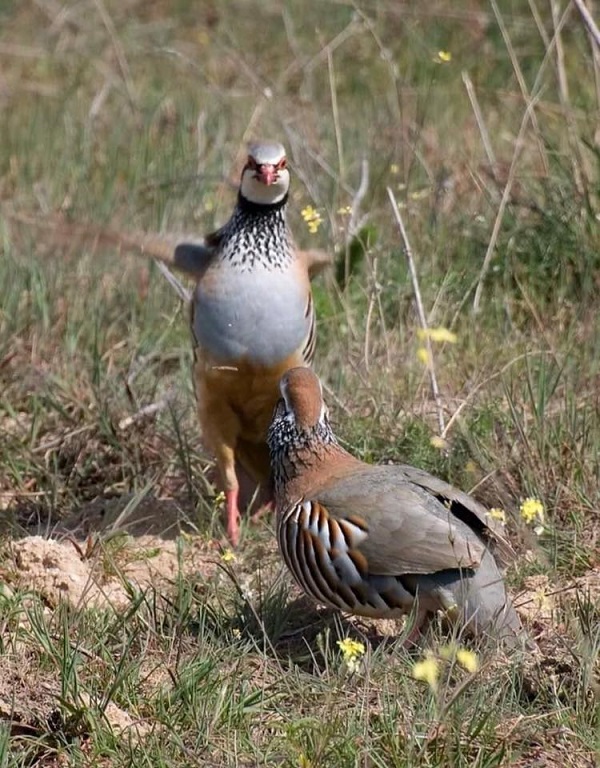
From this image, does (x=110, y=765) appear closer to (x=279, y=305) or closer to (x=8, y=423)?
(x=279, y=305)

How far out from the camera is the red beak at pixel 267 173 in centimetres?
504

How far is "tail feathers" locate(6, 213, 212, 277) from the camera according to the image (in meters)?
5.32

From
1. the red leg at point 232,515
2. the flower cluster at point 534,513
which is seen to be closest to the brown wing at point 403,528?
the flower cluster at point 534,513

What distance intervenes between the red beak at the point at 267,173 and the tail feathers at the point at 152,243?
1.18ft

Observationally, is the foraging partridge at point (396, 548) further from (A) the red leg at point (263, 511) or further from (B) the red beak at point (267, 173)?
(B) the red beak at point (267, 173)

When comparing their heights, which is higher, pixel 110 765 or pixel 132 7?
pixel 132 7

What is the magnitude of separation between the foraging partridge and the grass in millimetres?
139

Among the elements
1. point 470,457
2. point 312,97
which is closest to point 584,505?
point 470,457

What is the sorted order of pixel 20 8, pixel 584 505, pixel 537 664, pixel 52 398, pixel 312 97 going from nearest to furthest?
1. pixel 537 664
2. pixel 584 505
3. pixel 52 398
4. pixel 312 97
5. pixel 20 8

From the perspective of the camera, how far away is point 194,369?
17.3ft

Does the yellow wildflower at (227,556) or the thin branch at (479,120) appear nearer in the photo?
the yellow wildflower at (227,556)

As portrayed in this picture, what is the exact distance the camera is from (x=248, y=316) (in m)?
4.98

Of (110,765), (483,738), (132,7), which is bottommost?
(110,765)

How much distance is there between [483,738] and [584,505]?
4.28ft
